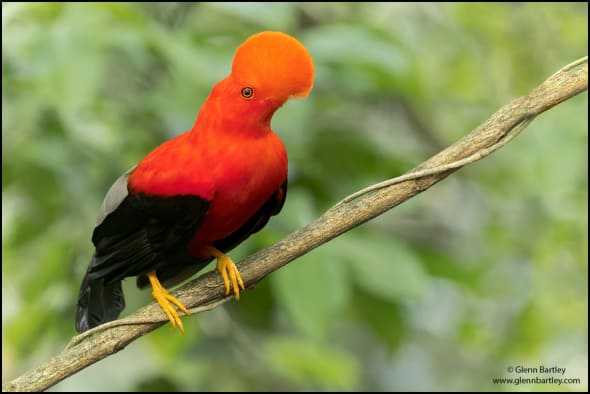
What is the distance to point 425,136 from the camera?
461 cm

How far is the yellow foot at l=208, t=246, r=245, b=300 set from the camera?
85.3 inches

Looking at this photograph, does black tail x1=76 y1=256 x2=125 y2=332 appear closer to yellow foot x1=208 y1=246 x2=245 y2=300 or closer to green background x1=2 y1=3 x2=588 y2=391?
yellow foot x1=208 y1=246 x2=245 y2=300

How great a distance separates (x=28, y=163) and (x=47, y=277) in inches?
15.5

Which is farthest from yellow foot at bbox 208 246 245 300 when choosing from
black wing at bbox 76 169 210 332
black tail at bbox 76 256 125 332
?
black tail at bbox 76 256 125 332

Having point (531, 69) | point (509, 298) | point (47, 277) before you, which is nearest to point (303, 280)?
point (47, 277)

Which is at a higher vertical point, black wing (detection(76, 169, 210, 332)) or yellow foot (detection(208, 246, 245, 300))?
black wing (detection(76, 169, 210, 332))

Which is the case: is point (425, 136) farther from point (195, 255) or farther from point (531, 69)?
point (195, 255)

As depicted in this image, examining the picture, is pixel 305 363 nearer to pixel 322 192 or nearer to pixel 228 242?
pixel 322 192

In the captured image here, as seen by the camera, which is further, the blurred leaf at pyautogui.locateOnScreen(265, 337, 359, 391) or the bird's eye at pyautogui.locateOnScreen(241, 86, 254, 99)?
the blurred leaf at pyautogui.locateOnScreen(265, 337, 359, 391)

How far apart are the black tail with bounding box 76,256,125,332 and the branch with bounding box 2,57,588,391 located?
1.22ft

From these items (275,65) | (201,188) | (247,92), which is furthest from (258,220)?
(275,65)

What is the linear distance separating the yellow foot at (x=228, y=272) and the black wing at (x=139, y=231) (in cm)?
11

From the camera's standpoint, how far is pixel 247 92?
2.05 metres

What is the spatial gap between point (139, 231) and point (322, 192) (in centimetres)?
120
